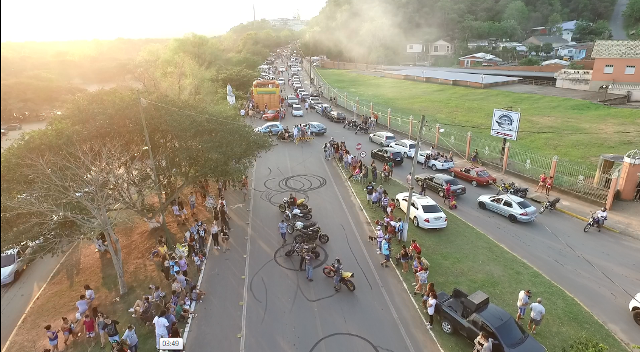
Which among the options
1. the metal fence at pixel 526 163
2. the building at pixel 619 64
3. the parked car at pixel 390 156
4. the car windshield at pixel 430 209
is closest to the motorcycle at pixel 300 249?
the car windshield at pixel 430 209

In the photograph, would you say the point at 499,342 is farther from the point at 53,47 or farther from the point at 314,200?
the point at 53,47

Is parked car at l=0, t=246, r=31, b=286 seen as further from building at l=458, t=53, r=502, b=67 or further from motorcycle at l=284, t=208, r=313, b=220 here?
building at l=458, t=53, r=502, b=67

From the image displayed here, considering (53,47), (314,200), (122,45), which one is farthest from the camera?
(122,45)

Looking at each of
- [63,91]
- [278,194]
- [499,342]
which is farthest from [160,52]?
[499,342]

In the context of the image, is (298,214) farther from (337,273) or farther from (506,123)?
(506,123)

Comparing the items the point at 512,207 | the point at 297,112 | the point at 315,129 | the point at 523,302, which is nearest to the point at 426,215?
the point at 512,207
